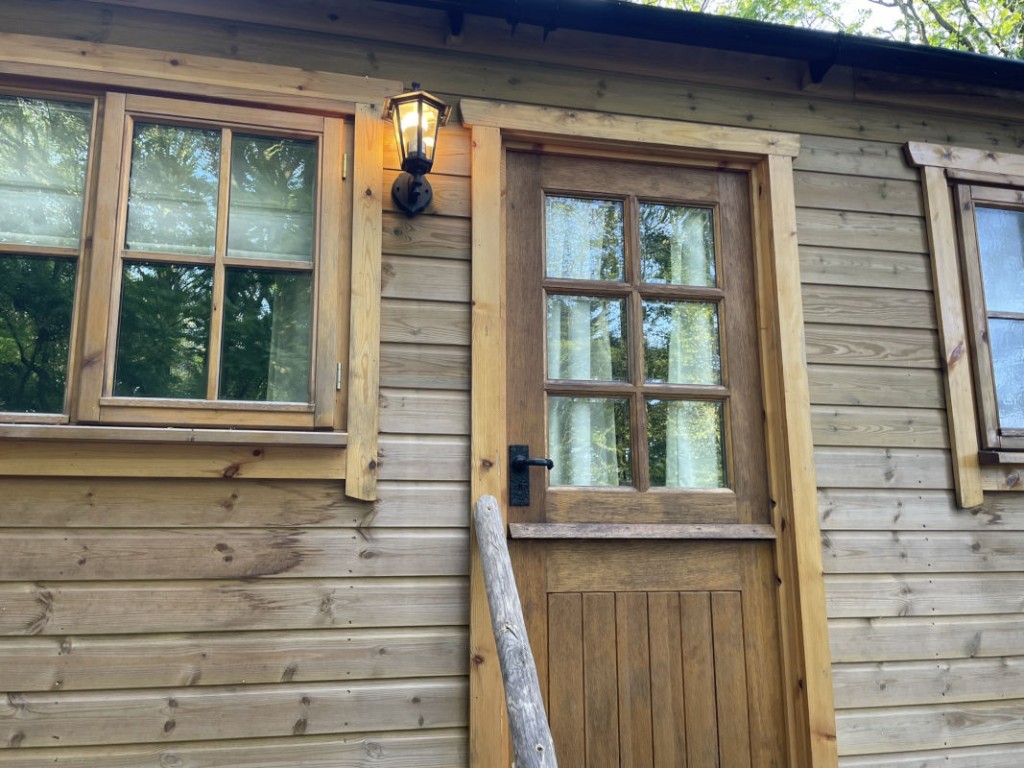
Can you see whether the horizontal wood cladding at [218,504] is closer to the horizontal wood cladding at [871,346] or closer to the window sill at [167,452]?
the window sill at [167,452]

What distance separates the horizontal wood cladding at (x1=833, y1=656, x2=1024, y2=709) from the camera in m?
2.43

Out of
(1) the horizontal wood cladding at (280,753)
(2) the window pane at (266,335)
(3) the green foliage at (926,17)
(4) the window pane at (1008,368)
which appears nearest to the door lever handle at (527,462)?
(2) the window pane at (266,335)

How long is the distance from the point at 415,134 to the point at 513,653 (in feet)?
4.97

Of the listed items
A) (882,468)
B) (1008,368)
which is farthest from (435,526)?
(1008,368)

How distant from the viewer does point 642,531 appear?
239 cm

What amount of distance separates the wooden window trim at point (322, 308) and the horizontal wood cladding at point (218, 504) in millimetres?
44

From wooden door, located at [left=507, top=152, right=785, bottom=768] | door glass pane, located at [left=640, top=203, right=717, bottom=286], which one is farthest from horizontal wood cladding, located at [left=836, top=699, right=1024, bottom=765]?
door glass pane, located at [left=640, top=203, right=717, bottom=286]

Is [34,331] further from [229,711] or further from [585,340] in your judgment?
[585,340]

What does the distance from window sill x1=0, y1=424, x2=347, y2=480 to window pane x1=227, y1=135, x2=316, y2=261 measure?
575mm

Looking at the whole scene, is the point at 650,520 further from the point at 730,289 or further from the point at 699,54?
the point at 699,54

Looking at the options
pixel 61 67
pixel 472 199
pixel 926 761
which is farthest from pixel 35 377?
pixel 926 761

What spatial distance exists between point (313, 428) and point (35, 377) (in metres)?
0.77

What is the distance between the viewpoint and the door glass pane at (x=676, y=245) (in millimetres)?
2646

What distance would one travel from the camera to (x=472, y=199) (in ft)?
8.04
